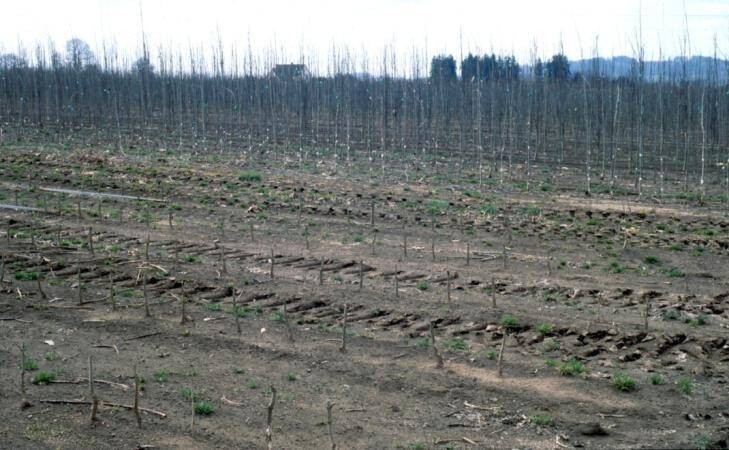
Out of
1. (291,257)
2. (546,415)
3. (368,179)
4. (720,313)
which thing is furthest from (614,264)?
(368,179)

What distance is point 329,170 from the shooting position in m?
20.5

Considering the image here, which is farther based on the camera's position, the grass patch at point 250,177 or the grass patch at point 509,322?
the grass patch at point 250,177

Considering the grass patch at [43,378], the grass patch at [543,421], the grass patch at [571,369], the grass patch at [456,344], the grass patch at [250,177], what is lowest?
the grass patch at [543,421]

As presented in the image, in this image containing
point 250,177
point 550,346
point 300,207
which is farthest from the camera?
point 250,177

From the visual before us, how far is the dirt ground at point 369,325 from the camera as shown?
6.13 m

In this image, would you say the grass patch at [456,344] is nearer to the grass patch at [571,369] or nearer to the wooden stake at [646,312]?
the grass patch at [571,369]

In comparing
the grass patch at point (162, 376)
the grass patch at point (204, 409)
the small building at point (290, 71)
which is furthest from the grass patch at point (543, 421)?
the small building at point (290, 71)

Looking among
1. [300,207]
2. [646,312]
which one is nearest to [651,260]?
[646,312]

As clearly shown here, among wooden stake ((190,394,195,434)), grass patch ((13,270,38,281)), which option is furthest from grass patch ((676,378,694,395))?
grass patch ((13,270,38,281))

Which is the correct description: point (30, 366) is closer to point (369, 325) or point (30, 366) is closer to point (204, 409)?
point (204, 409)

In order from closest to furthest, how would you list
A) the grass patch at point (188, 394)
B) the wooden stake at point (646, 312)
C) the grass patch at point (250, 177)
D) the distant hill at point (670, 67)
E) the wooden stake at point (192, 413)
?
the wooden stake at point (192, 413), the grass patch at point (188, 394), the wooden stake at point (646, 312), the grass patch at point (250, 177), the distant hill at point (670, 67)

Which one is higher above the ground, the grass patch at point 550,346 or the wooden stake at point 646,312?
the wooden stake at point 646,312

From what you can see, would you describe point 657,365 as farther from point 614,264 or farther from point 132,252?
point 132,252

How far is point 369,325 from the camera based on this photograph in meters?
8.38
